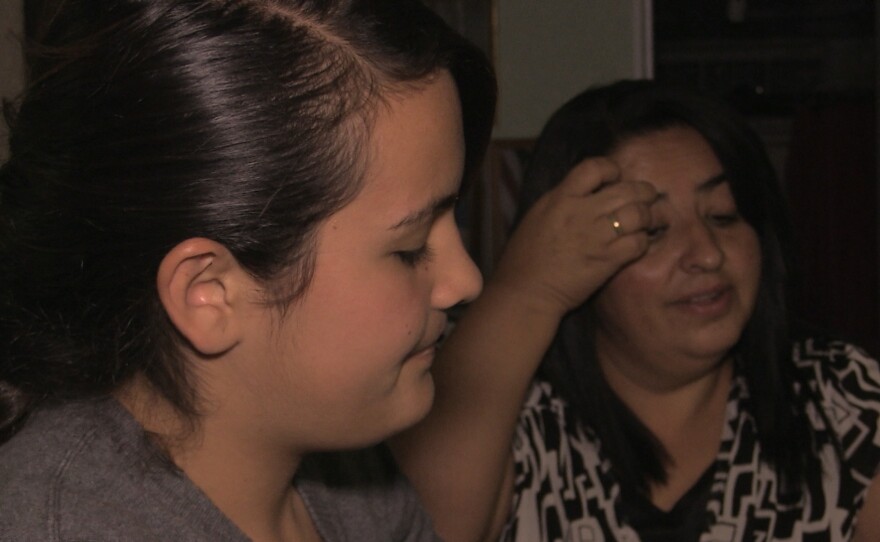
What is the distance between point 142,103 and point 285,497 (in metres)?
0.37

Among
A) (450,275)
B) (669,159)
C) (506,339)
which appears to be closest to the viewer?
(450,275)

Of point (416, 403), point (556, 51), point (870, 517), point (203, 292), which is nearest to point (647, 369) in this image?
point (870, 517)

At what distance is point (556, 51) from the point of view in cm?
247

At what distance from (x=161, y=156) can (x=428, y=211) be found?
191 mm

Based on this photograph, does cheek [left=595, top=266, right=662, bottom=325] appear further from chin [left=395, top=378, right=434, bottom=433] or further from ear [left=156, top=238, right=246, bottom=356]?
ear [left=156, top=238, right=246, bottom=356]

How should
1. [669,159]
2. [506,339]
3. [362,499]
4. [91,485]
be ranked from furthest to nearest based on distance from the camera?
[669,159] → [506,339] → [362,499] → [91,485]

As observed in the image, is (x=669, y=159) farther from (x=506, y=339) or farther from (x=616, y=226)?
(x=506, y=339)

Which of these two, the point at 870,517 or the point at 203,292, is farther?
the point at 870,517

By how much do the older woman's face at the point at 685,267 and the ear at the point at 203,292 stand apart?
792 millimetres

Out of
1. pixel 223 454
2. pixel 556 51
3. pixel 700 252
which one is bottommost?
pixel 556 51

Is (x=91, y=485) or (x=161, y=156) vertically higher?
(x=161, y=156)

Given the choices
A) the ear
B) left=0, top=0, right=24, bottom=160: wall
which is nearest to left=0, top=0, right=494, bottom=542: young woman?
the ear

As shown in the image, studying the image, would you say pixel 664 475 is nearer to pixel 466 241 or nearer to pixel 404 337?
pixel 404 337

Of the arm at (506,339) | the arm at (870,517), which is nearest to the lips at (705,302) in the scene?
the arm at (506,339)
